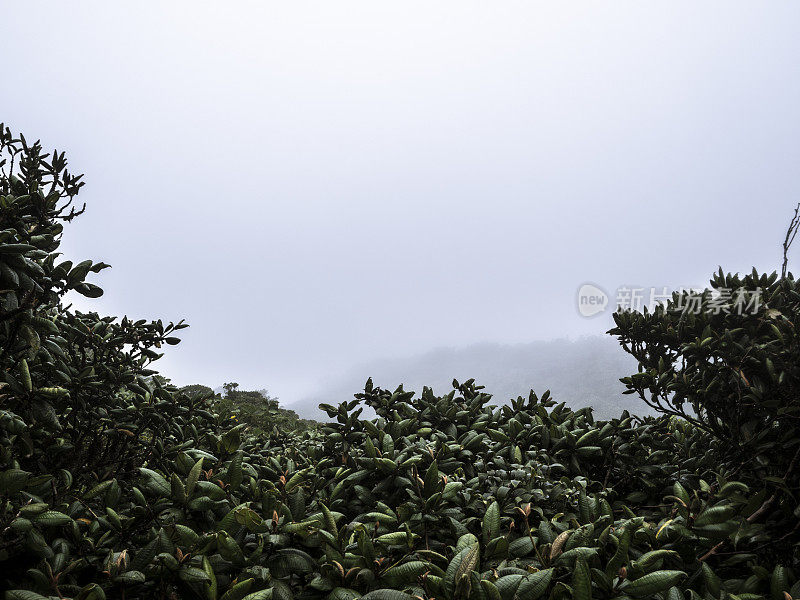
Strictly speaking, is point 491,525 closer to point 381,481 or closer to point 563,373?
point 381,481

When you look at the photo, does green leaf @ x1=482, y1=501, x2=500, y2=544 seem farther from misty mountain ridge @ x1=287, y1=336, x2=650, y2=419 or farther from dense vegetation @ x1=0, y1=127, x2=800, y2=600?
misty mountain ridge @ x1=287, y1=336, x2=650, y2=419

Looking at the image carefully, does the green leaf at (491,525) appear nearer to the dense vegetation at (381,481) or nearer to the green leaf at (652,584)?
the dense vegetation at (381,481)

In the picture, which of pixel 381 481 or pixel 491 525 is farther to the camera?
pixel 381 481

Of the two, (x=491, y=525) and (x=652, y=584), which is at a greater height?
(x=491, y=525)

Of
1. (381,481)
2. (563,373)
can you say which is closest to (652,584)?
(381,481)

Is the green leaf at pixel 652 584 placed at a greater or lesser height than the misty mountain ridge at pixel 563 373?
lesser

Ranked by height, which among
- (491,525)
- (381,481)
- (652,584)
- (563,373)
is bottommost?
(652,584)

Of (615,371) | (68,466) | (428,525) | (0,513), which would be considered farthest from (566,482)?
(615,371)

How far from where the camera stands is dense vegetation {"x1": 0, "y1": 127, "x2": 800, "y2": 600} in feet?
6.99

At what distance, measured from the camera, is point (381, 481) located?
329cm

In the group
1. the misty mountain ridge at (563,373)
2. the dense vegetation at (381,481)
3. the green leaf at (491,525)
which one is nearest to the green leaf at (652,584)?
the dense vegetation at (381,481)

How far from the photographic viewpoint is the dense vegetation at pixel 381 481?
213cm

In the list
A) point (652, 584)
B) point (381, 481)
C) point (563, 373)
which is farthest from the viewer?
point (563, 373)

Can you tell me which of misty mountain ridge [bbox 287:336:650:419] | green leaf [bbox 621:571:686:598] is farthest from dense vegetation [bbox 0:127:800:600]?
misty mountain ridge [bbox 287:336:650:419]
